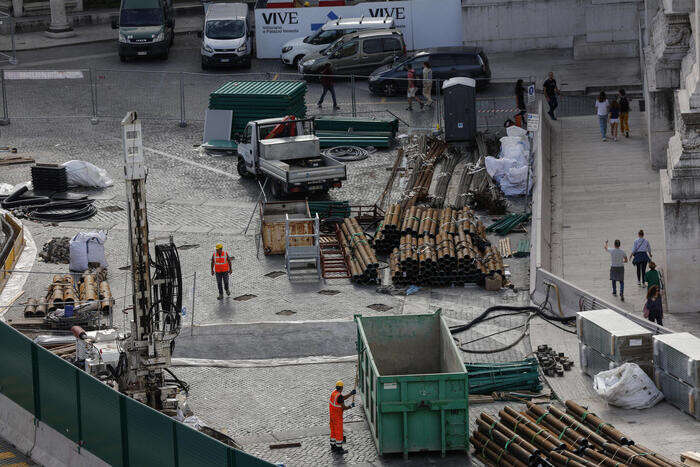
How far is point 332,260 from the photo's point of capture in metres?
31.8

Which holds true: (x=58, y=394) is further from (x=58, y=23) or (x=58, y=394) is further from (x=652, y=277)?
(x=58, y=23)

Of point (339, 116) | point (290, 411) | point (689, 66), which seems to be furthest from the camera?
point (339, 116)

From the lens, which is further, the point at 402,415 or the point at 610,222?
the point at 610,222

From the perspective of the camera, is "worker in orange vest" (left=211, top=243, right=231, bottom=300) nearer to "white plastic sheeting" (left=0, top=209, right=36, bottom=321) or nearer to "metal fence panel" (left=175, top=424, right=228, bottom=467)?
"white plastic sheeting" (left=0, top=209, right=36, bottom=321)

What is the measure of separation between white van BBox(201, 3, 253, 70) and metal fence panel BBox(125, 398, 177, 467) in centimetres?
2972

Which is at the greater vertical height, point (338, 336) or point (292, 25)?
point (292, 25)

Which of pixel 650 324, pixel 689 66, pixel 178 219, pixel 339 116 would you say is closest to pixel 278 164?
pixel 178 219

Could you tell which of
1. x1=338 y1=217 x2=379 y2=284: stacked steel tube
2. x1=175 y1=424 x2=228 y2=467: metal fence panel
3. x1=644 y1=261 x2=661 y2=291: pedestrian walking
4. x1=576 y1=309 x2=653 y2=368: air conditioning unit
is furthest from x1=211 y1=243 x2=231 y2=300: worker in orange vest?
x1=175 y1=424 x2=228 y2=467: metal fence panel

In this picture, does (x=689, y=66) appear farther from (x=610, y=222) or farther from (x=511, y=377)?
(x=511, y=377)

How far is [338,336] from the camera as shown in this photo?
1067 inches

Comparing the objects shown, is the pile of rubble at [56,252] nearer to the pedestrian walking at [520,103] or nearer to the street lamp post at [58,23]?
the pedestrian walking at [520,103]

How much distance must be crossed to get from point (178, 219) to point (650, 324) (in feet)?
47.8

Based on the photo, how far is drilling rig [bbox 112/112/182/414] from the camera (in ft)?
71.4

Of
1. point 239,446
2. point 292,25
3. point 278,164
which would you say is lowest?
point 239,446
